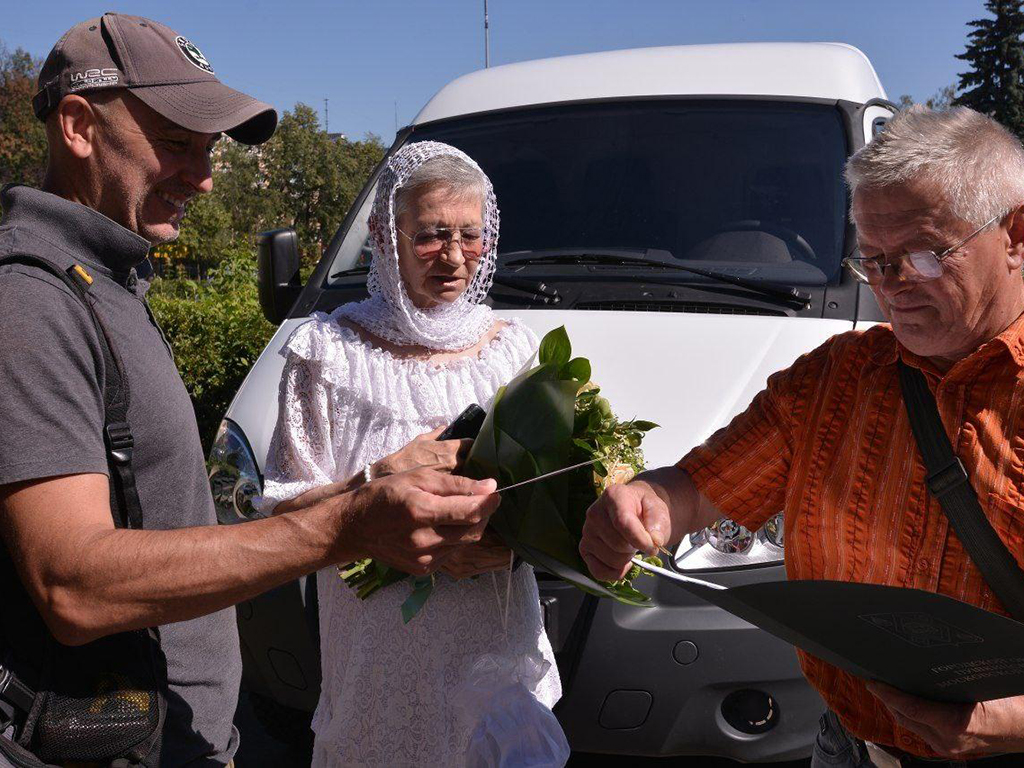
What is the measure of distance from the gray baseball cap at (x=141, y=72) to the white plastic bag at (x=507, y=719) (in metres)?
1.50

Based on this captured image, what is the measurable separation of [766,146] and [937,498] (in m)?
2.68

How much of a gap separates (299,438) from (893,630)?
1711 mm

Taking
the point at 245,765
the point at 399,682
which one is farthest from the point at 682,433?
the point at 245,765

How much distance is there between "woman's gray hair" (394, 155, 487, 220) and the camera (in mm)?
2975

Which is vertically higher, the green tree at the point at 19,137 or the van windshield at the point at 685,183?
the van windshield at the point at 685,183

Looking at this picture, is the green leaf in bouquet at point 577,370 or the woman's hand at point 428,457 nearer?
the green leaf in bouquet at point 577,370

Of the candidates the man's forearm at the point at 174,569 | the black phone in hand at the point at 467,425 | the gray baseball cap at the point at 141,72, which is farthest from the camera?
the black phone in hand at the point at 467,425

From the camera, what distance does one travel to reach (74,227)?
2.02 m

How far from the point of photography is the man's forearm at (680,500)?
88.4 inches

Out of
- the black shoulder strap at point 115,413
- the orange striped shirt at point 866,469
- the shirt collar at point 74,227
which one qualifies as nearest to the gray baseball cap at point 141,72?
the shirt collar at point 74,227

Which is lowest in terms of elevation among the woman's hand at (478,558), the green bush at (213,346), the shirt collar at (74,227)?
the green bush at (213,346)

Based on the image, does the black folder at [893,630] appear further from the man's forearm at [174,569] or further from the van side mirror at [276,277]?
the van side mirror at [276,277]

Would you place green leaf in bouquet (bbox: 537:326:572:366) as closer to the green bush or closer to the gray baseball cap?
the gray baseball cap

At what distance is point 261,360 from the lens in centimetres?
391
